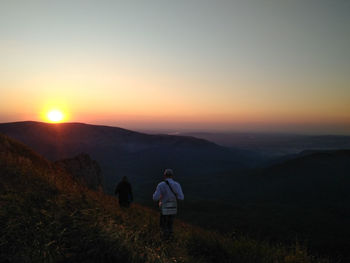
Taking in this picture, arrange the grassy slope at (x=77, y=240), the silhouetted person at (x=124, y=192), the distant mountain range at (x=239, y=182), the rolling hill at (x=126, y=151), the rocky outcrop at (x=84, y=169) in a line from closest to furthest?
the grassy slope at (x=77, y=240)
the silhouetted person at (x=124, y=192)
the rocky outcrop at (x=84, y=169)
the distant mountain range at (x=239, y=182)
the rolling hill at (x=126, y=151)

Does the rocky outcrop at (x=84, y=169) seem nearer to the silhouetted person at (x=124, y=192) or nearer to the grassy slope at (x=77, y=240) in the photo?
the silhouetted person at (x=124, y=192)

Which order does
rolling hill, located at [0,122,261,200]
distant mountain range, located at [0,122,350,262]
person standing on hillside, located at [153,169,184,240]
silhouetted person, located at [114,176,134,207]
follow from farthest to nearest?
1. rolling hill, located at [0,122,261,200]
2. distant mountain range, located at [0,122,350,262]
3. silhouetted person, located at [114,176,134,207]
4. person standing on hillside, located at [153,169,184,240]

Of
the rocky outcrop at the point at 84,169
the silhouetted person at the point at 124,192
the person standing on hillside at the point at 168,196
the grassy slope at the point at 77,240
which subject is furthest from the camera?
the rocky outcrop at the point at 84,169

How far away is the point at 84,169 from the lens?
2733 cm

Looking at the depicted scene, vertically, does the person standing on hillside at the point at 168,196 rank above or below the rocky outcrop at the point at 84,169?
above

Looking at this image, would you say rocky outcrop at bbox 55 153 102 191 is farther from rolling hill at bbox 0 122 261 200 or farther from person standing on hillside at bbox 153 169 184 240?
rolling hill at bbox 0 122 261 200

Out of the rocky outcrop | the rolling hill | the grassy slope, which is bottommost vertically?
the rolling hill

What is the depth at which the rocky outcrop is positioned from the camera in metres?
26.2

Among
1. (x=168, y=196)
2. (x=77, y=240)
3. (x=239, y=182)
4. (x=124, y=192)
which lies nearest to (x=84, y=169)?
(x=124, y=192)

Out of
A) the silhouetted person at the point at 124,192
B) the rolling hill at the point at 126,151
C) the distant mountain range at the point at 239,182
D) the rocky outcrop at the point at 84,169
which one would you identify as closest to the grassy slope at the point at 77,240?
the silhouetted person at the point at 124,192

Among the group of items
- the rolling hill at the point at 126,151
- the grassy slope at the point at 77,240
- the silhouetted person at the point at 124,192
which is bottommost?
the rolling hill at the point at 126,151

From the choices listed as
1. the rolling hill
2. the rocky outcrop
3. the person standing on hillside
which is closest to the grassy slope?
the person standing on hillside

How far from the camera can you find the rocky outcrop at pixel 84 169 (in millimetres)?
26231

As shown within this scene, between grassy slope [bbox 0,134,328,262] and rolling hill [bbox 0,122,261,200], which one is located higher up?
grassy slope [bbox 0,134,328,262]
